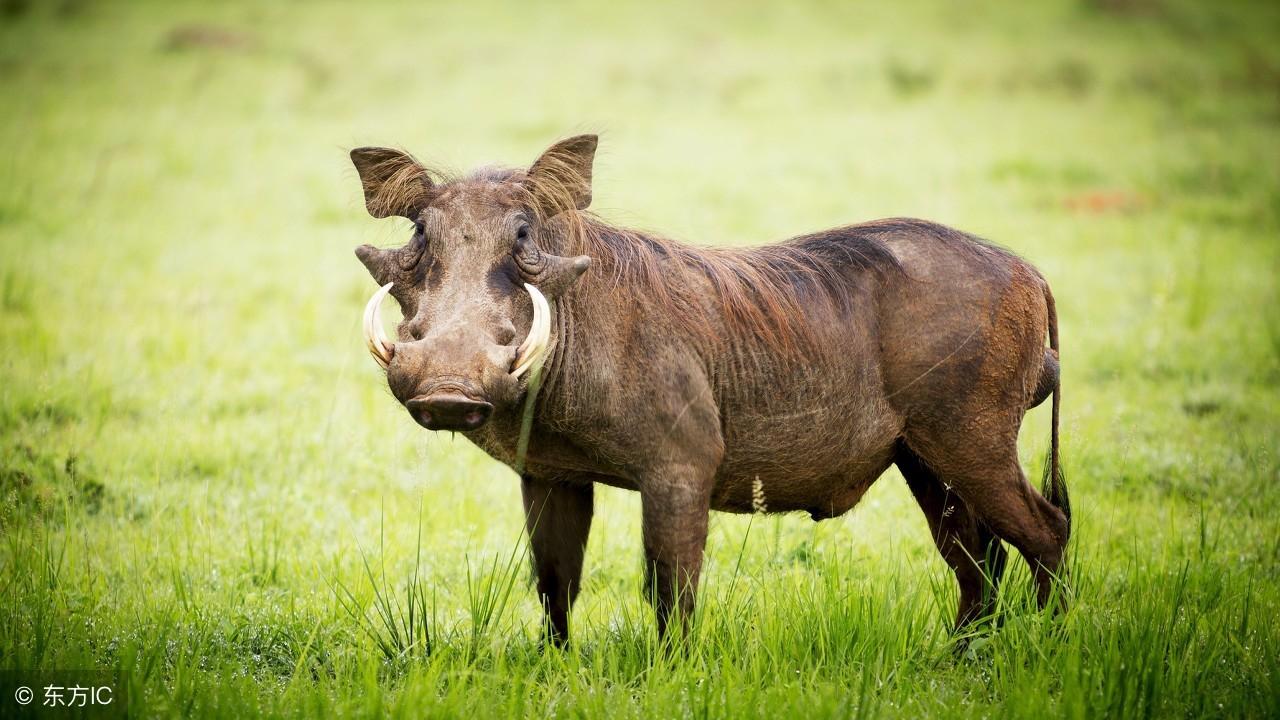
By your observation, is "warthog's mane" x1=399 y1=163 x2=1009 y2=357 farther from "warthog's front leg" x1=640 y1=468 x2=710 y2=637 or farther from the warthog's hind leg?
the warthog's hind leg

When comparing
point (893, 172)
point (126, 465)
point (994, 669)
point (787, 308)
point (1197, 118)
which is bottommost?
point (994, 669)

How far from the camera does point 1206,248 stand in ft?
34.7

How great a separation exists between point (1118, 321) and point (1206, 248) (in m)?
2.28

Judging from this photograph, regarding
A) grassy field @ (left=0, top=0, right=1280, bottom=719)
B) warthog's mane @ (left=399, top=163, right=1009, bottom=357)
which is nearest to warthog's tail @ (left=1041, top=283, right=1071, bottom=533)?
grassy field @ (left=0, top=0, right=1280, bottom=719)

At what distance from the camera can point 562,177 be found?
12.0 ft

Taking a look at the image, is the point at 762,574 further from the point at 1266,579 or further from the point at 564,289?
the point at 1266,579

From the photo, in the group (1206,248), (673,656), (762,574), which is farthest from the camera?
(1206,248)

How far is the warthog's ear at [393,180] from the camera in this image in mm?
3653

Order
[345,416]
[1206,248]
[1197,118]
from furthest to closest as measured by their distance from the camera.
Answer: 1. [1197,118]
2. [1206,248]
3. [345,416]

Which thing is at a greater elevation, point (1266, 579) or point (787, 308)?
point (787, 308)

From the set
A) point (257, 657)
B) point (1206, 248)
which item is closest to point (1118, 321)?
point (1206, 248)

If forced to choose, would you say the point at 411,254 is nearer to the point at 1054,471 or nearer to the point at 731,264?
the point at 731,264

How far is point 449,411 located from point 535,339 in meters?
0.34

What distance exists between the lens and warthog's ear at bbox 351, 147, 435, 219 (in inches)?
144
